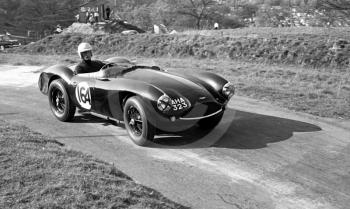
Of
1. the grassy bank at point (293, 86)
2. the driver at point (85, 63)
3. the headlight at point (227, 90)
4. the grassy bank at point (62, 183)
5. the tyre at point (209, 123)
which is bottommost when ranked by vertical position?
the grassy bank at point (62, 183)

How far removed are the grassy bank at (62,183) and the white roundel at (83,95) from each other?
1534mm

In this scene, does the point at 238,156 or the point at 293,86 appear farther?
the point at 293,86

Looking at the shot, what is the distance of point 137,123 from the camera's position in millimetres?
6445

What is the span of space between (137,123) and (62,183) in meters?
2.21

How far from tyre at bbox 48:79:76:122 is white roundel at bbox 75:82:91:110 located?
1.15 ft

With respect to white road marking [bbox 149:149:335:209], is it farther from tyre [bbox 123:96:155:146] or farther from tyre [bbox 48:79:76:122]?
tyre [bbox 48:79:76:122]

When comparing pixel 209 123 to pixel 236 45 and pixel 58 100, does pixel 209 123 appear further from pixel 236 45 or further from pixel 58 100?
pixel 236 45

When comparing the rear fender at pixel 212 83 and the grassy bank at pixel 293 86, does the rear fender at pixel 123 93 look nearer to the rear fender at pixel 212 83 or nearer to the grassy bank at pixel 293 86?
the rear fender at pixel 212 83

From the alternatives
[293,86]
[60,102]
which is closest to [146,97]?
[60,102]

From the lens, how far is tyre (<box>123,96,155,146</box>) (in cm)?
605

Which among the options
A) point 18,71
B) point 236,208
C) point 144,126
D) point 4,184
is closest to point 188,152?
point 144,126

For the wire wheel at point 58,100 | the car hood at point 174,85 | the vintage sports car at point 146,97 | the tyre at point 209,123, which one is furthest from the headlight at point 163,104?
the wire wheel at point 58,100

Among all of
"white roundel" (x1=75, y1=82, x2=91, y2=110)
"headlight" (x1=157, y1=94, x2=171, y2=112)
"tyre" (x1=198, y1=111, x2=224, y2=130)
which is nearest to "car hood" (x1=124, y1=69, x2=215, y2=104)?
"headlight" (x1=157, y1=94, x2=171, y2=112)

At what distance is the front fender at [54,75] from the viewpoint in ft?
25.0
